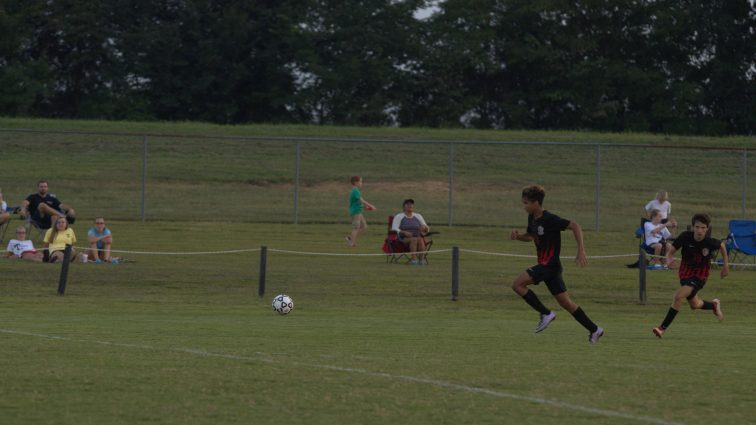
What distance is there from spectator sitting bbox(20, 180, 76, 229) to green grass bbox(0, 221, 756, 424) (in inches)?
89.4

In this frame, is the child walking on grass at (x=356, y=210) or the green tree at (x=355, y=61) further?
the green tree at (x=355, y=61)

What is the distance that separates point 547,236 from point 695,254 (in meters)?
2.36

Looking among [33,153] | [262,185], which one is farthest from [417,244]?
[33,153]

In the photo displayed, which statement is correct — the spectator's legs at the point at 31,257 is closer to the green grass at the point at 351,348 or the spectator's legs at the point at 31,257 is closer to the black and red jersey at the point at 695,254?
the green grass at the point at 351,348

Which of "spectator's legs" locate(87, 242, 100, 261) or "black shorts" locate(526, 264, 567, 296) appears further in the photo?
"spectator's legs" locate(87, 242, 100, 261)

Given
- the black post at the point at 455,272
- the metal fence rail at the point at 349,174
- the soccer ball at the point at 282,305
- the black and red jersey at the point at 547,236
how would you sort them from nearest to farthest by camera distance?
the black and red jersey at the point at 547,236, the soccer ball at the point at 282,305, the black post at the point at 455,272, the metal fence rail at the point at 349,174

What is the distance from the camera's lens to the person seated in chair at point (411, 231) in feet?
90.8

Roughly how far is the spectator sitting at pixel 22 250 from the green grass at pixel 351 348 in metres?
0.49

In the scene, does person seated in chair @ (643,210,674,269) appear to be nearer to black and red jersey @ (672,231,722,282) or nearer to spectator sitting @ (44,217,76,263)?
black and red jersey @ (672,231,722,282)

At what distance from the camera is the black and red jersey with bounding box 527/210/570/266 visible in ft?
46.6

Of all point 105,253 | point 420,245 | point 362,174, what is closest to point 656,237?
point 420,245

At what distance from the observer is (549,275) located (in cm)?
1426

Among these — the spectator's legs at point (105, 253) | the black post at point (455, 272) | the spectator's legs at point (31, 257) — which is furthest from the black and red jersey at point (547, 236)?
the spectator's legs at point (31, 257)

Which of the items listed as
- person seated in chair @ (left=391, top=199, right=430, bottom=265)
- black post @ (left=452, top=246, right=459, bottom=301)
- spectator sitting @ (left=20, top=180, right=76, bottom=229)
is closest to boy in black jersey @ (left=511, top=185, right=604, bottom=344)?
black post @ (left=452, top=246, right=459, bottom=301)
